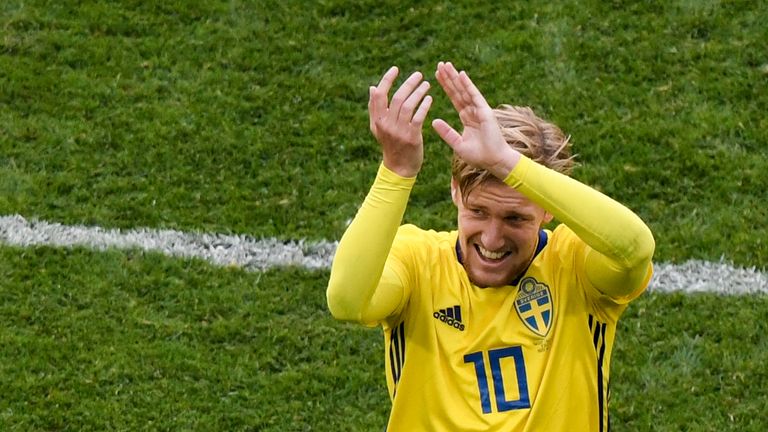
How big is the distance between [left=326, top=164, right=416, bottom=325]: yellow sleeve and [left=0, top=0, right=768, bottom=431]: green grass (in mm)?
2366

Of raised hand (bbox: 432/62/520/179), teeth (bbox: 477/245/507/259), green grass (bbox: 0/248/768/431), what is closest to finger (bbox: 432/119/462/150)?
raised hand (bbox: 432/62/520/179)

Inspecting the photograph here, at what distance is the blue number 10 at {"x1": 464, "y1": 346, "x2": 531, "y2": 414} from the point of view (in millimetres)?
3846

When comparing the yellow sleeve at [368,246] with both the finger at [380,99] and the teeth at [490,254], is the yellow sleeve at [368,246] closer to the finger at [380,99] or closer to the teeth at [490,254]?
the finger at [380,99]

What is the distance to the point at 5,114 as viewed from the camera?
26.4 feet

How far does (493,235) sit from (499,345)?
0.33m

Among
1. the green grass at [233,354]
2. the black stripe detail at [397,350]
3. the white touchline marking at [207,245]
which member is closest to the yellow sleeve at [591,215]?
the black stripe detail at [397,350]

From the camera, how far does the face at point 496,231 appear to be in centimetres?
380

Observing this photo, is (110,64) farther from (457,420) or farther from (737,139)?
(457,420)

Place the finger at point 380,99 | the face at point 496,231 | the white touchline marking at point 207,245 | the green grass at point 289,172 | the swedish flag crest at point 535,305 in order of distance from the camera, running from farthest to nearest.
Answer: the white touchline marking at point 207,245
the green grass at point 289,172
the swedish flag crest at point 535,305
the face at point 496,231
the finger at point 380,99

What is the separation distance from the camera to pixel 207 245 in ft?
23.2

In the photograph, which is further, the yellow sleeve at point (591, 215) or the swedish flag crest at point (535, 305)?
the swedish flag crest at point (535, 305)

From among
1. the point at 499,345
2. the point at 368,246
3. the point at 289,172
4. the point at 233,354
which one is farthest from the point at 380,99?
the point at 289,172

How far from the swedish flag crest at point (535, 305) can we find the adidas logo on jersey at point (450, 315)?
174 mm

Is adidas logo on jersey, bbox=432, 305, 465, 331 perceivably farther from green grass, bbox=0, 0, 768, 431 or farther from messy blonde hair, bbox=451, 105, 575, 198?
green grass, bbox=0, 0, 768, 431
